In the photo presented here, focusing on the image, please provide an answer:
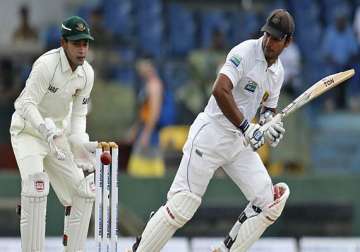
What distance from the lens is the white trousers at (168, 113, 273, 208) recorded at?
8484 mm

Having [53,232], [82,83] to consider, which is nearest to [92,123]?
[53,232]

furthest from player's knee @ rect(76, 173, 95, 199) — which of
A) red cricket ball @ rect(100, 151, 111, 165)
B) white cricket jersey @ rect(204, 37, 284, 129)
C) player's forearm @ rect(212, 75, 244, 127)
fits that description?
player's forearm @ rect(212, 75, 244, 127)

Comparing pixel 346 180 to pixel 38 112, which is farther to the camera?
pixel 346 180

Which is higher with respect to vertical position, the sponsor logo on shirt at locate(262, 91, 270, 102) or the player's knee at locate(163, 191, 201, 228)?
the sponsor logo on shirt at locate(262, 91, 270, 102)

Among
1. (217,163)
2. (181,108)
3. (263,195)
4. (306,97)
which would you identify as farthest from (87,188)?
(181,108)

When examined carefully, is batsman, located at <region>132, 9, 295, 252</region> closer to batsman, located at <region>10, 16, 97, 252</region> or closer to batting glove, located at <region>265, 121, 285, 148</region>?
batting glove, located at <region>265, 121, 285, 148</region>

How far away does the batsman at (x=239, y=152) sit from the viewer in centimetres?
831

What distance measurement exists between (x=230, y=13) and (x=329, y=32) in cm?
145

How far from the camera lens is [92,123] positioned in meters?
14.2

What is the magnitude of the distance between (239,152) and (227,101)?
53 centimetres

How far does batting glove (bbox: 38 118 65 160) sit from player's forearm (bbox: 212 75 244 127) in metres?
1.14

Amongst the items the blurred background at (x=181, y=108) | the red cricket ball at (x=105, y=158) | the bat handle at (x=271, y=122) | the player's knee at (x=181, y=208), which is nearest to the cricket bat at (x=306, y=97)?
the bat handle at (x=271, y=122)

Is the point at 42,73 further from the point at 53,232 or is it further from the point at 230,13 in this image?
the point at 230,13

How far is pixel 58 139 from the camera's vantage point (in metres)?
8.39
